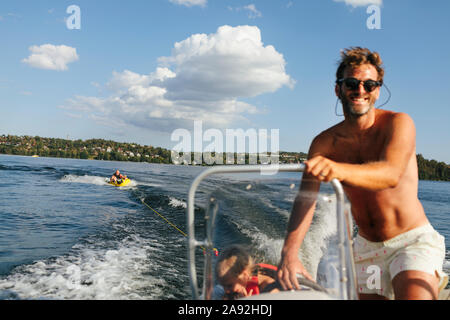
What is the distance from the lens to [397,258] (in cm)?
232

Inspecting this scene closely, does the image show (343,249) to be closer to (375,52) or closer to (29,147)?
(375,52)

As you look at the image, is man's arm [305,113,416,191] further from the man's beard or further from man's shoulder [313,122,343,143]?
man's shoulder [313,122,343,143]

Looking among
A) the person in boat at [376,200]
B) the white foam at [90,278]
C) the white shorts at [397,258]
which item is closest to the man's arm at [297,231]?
the person in boat at [376,200]

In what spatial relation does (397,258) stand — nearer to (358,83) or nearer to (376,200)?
(376,200)

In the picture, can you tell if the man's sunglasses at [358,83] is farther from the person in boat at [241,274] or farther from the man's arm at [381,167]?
the person in boat at [241,274]

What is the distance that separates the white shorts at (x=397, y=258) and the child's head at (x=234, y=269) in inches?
45.2

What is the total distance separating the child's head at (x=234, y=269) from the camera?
1775 mm

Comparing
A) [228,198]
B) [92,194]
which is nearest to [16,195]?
[92,194]

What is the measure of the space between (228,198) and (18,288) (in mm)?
5808

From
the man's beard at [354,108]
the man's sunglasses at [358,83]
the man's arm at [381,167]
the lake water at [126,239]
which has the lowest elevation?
the lake water at [126,239]

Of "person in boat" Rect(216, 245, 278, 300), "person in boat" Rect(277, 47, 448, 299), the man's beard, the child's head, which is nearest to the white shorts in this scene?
"person in boat" Rect(277, 47, 448, 299)

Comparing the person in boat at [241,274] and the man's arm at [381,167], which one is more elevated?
the man's arm at [381,167]

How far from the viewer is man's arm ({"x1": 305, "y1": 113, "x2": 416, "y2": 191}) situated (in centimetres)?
155

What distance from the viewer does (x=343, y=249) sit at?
1.62 m
